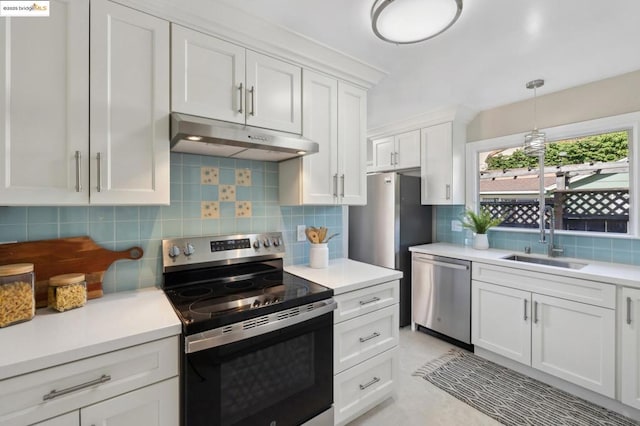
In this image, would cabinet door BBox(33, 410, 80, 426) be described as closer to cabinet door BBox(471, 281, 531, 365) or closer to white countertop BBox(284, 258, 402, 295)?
white countertop BBox(284, 258, 402, 295)

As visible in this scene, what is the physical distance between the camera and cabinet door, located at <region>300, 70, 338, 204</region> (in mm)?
1931

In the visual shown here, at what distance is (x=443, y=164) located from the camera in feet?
10.5

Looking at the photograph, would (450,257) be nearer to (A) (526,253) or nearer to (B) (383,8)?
(A) (526,253)

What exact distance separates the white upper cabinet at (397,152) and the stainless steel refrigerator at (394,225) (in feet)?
0.92

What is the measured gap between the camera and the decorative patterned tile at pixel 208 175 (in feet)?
5.98

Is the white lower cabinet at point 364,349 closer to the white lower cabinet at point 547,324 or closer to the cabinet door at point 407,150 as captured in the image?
the white lower cabinet at point 547,324

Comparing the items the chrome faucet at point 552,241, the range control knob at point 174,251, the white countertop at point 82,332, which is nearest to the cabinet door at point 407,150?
the chrome faucet at point 552,241

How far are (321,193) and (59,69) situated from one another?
56.6 inches

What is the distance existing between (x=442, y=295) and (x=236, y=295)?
Result: 86.3 inches

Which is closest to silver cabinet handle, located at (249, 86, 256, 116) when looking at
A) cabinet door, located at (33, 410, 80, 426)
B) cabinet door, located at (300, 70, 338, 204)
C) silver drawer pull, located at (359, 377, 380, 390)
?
cabinet door, located at (300, 70, 338, 204)

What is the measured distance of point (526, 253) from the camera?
284 centimetres

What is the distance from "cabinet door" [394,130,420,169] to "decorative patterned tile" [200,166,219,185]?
2.41 meters

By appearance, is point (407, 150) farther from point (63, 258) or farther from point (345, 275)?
point (63, 258)

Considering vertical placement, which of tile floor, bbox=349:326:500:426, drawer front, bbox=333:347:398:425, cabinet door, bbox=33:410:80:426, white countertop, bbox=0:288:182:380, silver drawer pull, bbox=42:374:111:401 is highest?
white countertop, bbox=0:288:182:380
